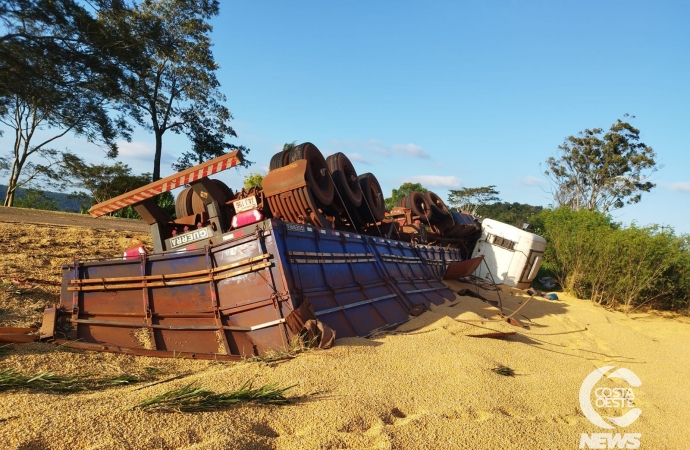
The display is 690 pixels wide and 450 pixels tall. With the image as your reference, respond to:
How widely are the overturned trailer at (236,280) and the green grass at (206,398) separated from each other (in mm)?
1565

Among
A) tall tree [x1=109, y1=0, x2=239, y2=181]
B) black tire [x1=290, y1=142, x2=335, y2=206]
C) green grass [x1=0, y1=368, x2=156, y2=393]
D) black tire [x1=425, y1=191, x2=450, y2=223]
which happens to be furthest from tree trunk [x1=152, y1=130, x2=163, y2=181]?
green grass [x1=0, y1=368, x2=156, y2=393]

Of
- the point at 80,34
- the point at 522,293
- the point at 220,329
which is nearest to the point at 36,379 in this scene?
the point at 220,329

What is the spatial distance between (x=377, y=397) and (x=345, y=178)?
6.31 m

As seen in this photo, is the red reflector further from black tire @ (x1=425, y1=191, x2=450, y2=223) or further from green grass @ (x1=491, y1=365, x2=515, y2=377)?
black tire @ (x1=425, y1=191, x2=450, y2=223)

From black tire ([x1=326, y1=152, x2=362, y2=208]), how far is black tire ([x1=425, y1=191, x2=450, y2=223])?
5411 mm

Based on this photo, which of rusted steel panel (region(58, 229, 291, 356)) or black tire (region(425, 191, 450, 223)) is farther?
black tire (region(425, 191, 450, 223))

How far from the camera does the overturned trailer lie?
20.5ft

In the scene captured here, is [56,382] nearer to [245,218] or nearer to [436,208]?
[245,218]

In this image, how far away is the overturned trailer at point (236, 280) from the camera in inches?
246

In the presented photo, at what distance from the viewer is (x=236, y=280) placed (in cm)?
640

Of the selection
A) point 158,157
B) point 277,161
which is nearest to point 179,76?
point 158,157

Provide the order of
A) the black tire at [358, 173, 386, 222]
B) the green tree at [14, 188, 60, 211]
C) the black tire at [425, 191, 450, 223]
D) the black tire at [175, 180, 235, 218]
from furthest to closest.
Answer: the green tree at [14, 188, 60, 211]
the black tire at [425, 191, 450, 223]
the black tire at [358, 173, 386, 222]
the black tire at [175, 180, 235, 218]

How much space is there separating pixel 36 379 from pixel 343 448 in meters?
3.03

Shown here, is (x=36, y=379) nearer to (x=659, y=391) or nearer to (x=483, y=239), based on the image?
(x=659, y=391)
